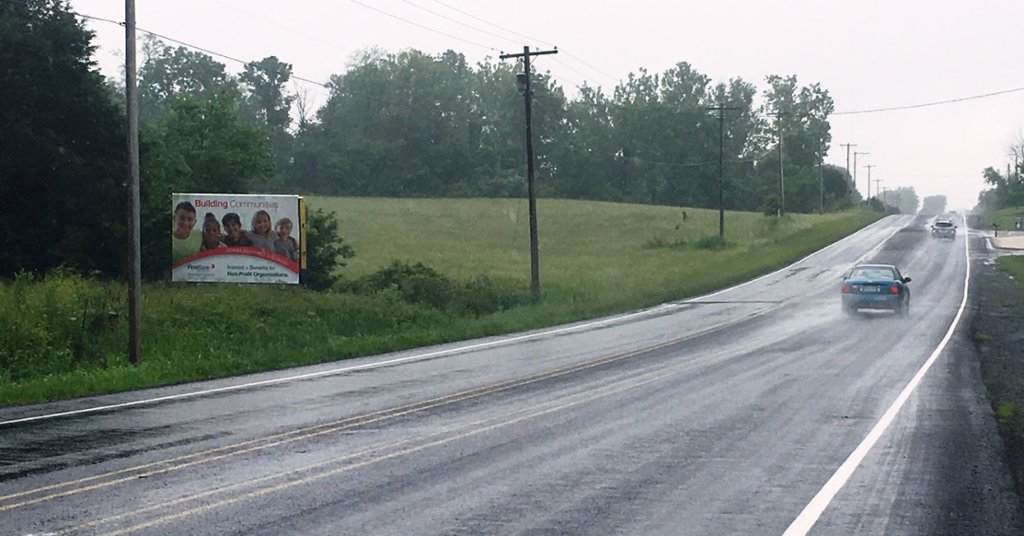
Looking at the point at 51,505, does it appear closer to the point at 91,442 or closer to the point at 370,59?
the point at 91,442

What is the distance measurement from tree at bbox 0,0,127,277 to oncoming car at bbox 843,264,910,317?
2259 cm

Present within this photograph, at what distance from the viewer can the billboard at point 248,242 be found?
3003 cm

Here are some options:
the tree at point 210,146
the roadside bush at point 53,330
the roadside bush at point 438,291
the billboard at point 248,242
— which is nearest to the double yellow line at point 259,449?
the roadside bush at point 53,330

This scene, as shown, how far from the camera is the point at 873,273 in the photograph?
32.6 meters

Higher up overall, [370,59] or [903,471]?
[370,59]

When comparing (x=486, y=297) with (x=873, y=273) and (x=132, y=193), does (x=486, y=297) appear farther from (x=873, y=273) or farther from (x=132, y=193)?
(x=132, y=193)

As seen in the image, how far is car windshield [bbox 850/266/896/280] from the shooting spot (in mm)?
32312

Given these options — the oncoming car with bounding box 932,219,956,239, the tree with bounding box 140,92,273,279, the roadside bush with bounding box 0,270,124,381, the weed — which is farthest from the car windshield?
the oncoming car with bounding box 932,219,956,239

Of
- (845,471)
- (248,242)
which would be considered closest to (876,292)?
(248,242)

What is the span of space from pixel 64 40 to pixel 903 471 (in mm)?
33266

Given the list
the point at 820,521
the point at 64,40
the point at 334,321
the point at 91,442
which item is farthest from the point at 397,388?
the point at 64,40

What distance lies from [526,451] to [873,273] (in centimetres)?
2414

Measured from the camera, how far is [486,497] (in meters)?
8.99

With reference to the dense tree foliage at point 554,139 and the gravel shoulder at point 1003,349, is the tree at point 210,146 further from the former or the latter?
the dense tree foliage at point 554,139
